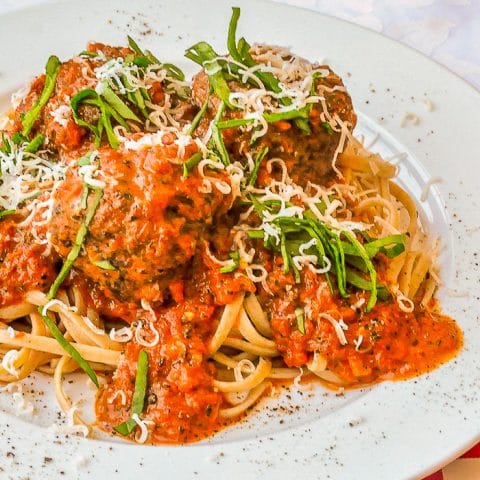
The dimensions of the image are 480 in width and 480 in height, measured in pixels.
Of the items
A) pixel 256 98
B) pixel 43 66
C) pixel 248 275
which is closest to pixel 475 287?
pixel 248 275

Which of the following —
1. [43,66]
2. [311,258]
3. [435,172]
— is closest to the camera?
[311,258]

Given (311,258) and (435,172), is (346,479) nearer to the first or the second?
(311,258)

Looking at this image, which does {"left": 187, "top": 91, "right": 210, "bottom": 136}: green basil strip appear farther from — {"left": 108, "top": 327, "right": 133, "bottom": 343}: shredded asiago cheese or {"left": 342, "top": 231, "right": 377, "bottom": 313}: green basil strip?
{"left": 108, "top": 327, "right": 133, "bottom": 343}: shredded asiago cheese

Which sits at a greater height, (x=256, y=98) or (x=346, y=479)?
(x=256, y=98)

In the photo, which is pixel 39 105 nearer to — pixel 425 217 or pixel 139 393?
pixel 139 393

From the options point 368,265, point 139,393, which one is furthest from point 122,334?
point 368,265

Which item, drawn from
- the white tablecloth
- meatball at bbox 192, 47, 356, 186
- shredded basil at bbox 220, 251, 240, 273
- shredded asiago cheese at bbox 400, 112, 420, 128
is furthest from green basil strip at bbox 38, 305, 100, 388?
the white tablecloth

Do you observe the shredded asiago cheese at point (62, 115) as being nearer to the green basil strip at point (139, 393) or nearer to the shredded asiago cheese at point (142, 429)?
the green basil strip at point (139, 393)
